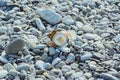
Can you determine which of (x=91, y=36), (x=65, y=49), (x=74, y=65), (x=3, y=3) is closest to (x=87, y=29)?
(x=91, y=36)

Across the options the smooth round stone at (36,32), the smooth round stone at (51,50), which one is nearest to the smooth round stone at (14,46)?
the smooth round stone at (51,50)

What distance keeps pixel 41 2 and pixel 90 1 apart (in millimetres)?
518

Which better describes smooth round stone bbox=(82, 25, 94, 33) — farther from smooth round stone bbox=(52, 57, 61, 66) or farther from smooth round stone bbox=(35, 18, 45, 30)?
smooth round stone bbox=(52, 57, 61, 66)

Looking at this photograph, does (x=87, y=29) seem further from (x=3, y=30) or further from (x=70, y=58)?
(x=3, y=30)

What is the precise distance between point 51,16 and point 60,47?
1.67ft

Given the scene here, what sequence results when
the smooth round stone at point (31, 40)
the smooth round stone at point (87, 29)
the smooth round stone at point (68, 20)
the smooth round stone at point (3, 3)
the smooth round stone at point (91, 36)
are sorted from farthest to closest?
the smooth round stone at point (3, 3) → the smooth round stone at point (68, 20) → the smooth round stone at point (87, 29) → the smooth round stone at point (91, 36) → the smooth round stone at point (31, 40)

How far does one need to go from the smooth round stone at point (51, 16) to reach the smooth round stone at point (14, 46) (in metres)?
0.58

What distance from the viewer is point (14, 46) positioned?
2.93 metres

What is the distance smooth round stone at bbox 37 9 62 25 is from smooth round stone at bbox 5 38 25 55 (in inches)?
23.0

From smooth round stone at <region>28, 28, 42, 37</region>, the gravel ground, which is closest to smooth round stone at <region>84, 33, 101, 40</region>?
the gravel ground

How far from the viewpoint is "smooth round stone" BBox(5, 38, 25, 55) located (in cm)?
293

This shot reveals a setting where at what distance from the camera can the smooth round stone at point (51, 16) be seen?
3.46m

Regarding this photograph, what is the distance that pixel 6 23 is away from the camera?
136 inches

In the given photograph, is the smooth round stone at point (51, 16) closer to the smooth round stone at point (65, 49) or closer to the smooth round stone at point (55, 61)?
the smooth round stone at point (65, 49)
